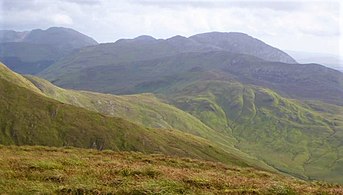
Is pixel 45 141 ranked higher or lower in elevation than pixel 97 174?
lower

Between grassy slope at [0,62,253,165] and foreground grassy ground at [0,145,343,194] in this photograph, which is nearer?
foreground grassy ground at [0,145,343,194]

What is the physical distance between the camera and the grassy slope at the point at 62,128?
171500 millimetres

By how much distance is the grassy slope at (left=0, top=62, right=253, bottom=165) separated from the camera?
172 m

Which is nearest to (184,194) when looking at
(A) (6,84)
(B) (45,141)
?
(B) (45,141)

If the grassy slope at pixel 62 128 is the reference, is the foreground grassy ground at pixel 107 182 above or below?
above

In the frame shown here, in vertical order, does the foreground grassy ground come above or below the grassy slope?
above

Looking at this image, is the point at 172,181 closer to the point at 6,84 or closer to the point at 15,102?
the point at 15,102

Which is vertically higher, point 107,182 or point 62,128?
point 107,182

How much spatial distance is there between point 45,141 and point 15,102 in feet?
109

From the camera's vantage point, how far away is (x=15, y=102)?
18812 cm

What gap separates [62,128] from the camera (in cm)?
17900

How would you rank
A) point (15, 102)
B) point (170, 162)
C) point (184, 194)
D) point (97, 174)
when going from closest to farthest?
point (184, 194)
point (97, 174)
point (170, 162)
point (15, 102)

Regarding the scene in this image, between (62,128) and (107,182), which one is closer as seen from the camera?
(107,182)

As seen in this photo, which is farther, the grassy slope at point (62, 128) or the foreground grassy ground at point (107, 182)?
the grassy slope at point (62, 128)
